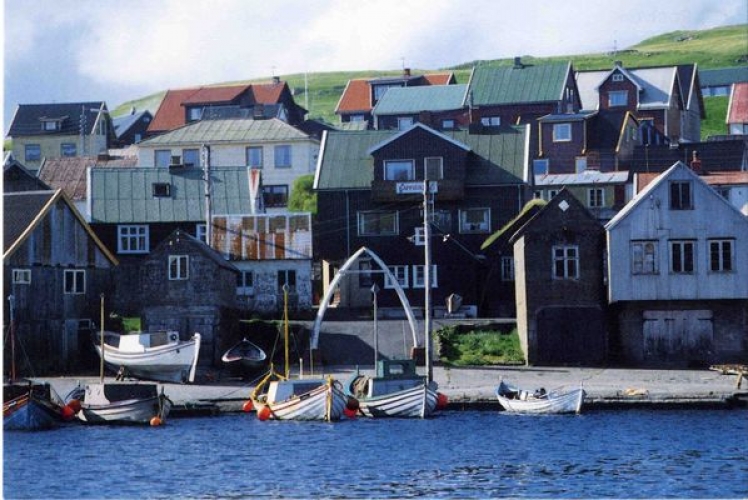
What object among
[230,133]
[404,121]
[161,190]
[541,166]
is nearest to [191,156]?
[230,133]

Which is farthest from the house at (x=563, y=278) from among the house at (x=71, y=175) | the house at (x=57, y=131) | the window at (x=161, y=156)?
the house at (x=57, y=131)

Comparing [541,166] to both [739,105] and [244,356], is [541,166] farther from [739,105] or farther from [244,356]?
[244,356]

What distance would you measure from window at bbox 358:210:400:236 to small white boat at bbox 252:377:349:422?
23.9 m

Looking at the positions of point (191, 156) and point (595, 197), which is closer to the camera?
point (595, 197)

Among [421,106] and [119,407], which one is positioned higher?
[421,106]

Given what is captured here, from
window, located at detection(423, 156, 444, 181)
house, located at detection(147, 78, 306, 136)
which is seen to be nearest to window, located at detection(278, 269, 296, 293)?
window, located at detection(423, 156, 444, 181)

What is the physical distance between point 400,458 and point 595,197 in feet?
199

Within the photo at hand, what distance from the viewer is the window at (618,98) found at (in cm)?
13200

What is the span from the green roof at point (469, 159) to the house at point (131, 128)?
60.7 meters

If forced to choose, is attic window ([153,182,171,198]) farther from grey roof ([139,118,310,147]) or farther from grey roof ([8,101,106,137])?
grey roof ([8,101,106,137])

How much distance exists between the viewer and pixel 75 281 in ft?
226

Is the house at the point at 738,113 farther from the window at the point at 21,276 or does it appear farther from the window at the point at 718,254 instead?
the window at the point at 21,276

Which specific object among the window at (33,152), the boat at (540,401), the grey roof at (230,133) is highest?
the window at (33,152)

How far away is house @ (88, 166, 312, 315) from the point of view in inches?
3098
